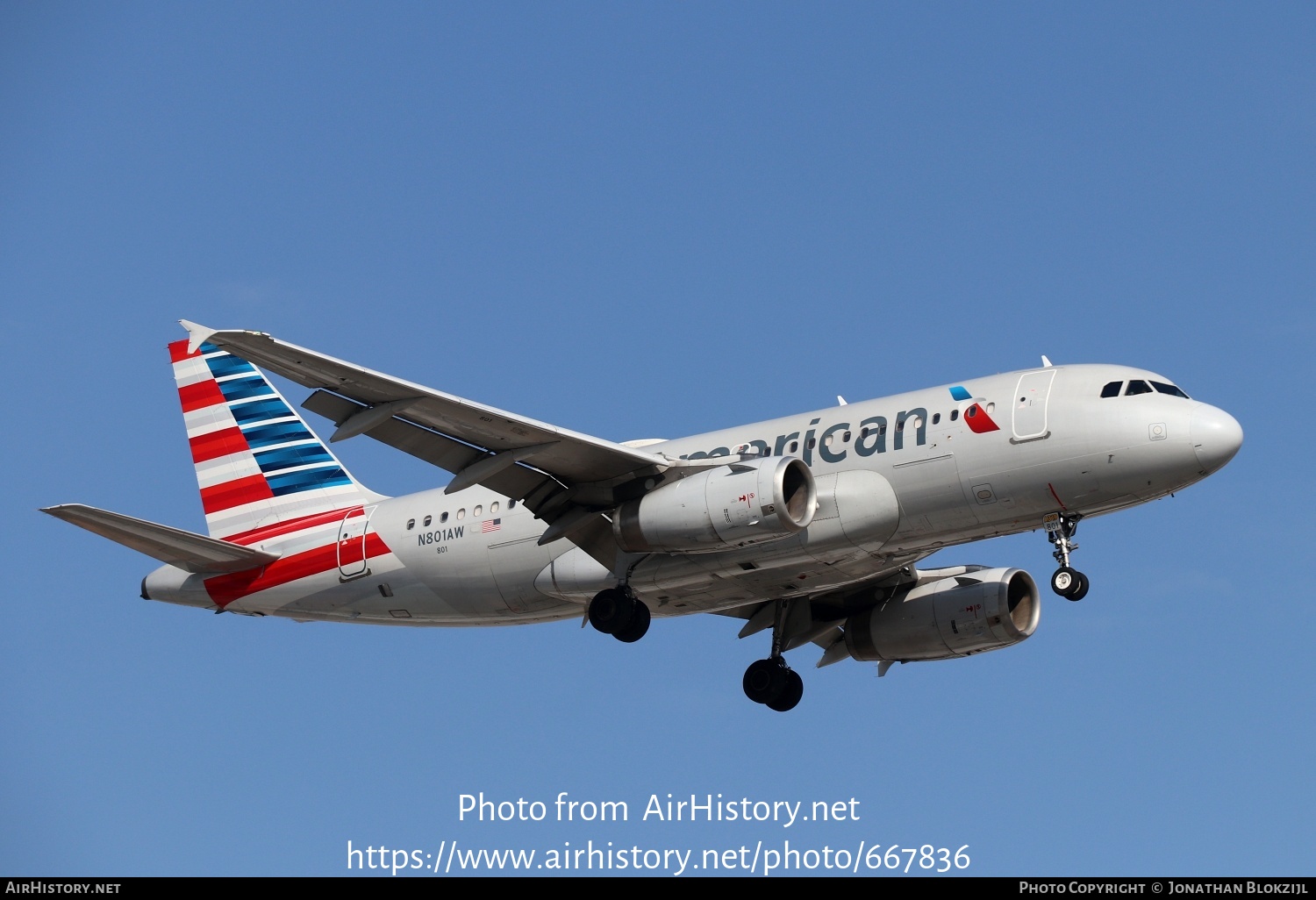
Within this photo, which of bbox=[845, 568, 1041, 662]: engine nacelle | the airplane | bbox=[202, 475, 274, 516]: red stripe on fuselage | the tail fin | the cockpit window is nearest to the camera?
the airplane

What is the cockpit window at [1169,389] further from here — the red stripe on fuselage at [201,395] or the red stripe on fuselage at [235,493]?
the red stripe on fuselage at [201,395]

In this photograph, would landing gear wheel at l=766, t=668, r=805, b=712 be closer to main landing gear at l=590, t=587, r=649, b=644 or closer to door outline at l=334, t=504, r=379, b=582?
main landing gear at l=590, t=587, r=649, b=644

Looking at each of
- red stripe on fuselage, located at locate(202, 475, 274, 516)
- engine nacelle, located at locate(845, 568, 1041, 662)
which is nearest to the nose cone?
engine nacelle, located at locate(845, 568, 1041, 662)

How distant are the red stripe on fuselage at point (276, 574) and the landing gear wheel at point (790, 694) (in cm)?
920

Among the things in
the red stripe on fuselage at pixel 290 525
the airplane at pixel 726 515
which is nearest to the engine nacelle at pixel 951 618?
the airplane at pixel 726 515

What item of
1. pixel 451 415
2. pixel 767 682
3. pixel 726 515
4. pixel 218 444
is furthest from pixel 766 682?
pixel 218 444

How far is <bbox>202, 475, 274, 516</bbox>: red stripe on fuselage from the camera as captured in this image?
133ft

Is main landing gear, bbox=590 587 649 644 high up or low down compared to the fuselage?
down

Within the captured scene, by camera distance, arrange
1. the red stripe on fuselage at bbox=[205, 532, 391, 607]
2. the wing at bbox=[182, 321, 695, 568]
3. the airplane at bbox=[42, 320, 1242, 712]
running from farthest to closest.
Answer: the red stripe on fuselage at bbox=[205, 532, 391, 607] < the airplane at bbox=[42, 320, 1242, 712] < the wing at bbox=[182, 321, 695, 568]

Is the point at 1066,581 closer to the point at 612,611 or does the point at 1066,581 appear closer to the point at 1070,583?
the point at 1070,583

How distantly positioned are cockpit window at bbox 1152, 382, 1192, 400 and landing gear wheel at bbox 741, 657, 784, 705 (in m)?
10.7

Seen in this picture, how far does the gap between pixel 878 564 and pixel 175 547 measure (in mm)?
14536

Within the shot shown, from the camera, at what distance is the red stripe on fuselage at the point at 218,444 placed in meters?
41.6
